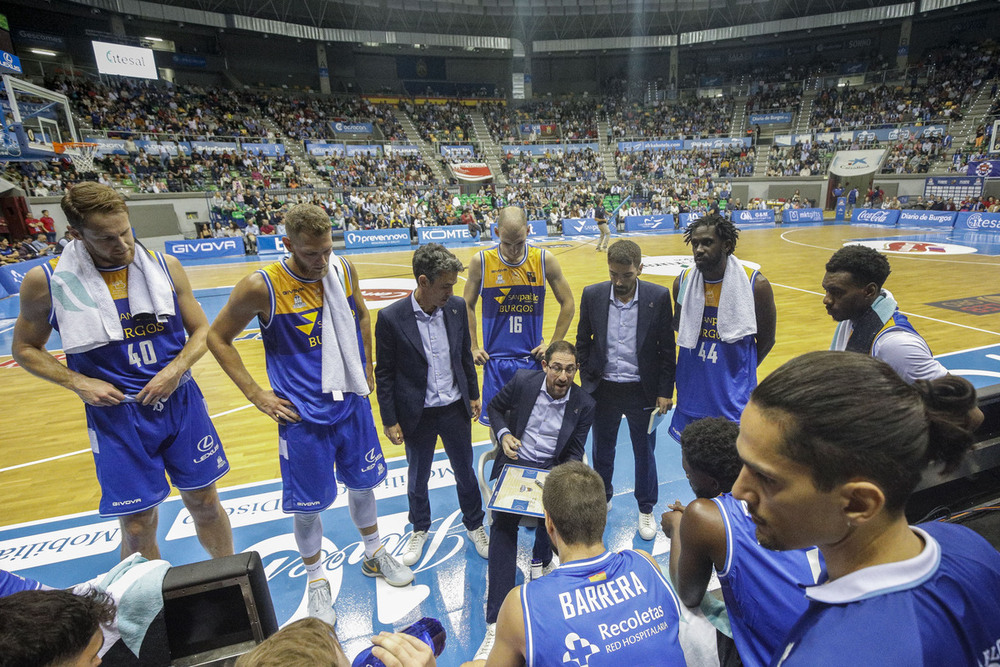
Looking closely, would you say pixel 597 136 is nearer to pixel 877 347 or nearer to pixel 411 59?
pixel 411 59

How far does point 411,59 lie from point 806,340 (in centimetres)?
3781

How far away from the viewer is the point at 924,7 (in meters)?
30.9

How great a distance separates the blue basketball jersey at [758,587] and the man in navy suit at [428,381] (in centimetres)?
197

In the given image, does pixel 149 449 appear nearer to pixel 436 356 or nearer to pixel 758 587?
pixel 436 356

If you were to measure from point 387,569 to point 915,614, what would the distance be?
2922 mm

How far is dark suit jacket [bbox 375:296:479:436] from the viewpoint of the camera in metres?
3.19

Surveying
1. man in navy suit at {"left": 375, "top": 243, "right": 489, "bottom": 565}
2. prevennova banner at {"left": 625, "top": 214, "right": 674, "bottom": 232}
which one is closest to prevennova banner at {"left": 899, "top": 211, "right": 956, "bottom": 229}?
prevennova banner at {"left": 625, "top": 214, "right": 674, "bottom": 232}

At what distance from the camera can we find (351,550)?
354 cm

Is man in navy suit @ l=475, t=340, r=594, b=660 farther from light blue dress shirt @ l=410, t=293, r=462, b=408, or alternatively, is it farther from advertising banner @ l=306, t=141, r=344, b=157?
advertising banner @ l=306, t=141, r=344, b=157

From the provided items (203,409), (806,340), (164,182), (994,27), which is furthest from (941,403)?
(994,27)

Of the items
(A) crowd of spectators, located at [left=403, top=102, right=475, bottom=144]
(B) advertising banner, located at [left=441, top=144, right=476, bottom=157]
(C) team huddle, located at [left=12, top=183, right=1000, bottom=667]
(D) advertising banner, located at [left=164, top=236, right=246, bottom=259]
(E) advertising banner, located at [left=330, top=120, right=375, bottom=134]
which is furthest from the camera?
(A) crowd of spectators, located at [left=403, top=102, right=475, bottom=144]

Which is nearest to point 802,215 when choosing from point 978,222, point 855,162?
point 855,162

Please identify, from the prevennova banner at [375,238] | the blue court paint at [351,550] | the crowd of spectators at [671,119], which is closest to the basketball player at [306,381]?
the blue court paint at [351,550]

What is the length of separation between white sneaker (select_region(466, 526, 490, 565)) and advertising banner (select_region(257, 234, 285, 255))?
1828cm
